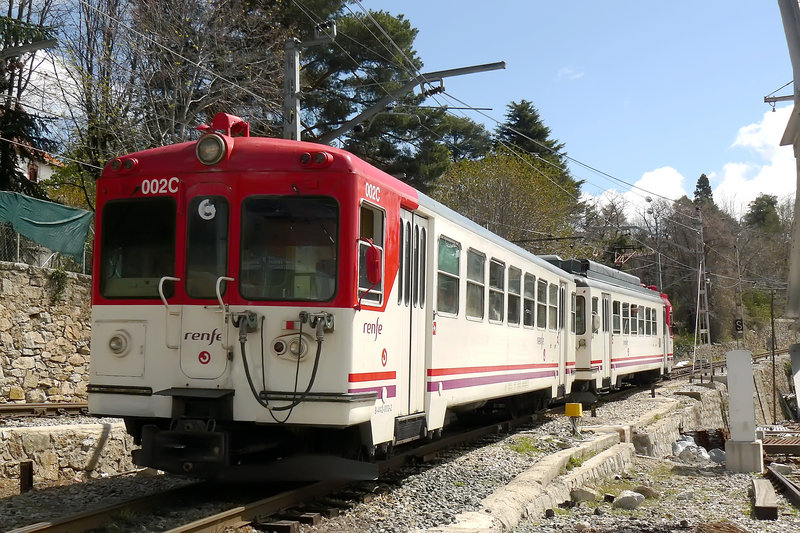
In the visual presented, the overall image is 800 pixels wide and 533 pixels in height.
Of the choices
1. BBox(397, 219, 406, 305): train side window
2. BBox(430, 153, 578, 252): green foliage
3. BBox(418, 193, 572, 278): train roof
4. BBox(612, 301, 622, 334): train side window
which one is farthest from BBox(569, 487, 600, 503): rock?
BBox(430, 153, 578, 252): green foliage

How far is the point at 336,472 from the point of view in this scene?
22.7ft

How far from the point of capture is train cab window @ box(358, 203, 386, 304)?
6.90 m

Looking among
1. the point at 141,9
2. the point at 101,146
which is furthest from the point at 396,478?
the point at 141,9

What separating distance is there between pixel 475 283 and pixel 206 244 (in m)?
4.02

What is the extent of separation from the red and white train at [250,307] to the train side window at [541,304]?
6014mm

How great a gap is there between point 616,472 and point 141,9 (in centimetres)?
1739

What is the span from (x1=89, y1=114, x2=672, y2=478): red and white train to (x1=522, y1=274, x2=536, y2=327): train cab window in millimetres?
5038

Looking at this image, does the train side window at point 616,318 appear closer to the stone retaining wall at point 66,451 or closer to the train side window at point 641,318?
the train side window at point 641,318

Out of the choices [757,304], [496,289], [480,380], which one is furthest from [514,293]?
[757,304]

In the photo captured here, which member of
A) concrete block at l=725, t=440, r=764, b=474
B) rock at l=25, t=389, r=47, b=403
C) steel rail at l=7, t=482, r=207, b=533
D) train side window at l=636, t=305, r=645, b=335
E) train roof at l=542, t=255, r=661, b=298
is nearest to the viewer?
steel rail at l=7, t=482, r=207, b=533

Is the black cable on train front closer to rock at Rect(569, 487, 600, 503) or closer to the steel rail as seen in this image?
the steel rail

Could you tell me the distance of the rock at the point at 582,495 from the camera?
8.87 m

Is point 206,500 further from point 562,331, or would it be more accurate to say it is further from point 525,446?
point 562,331

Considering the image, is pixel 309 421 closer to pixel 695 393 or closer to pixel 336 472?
pixel 336 472
